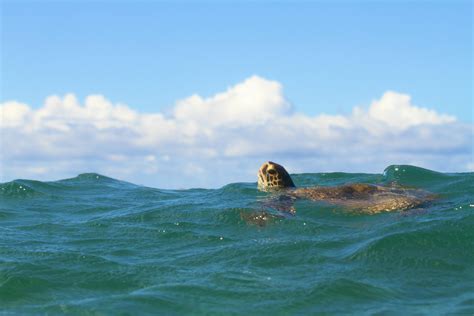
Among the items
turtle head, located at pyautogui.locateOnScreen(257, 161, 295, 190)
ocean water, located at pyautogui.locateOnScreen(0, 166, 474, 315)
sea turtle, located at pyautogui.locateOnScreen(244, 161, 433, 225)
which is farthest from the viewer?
turtle head, located at pyautogui.locateOnScreen(257, 161, 295, 190)

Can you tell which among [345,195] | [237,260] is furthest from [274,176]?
[237,260]

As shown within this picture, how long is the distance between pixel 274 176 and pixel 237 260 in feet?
19.8

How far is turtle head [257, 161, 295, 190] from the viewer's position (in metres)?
17.0

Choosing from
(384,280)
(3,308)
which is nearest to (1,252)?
(3,308)

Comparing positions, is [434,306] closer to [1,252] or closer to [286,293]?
[286,293]

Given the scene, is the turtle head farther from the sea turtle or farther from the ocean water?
the ocean water

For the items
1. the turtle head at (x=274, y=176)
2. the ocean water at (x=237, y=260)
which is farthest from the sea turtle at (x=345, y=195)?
the ocean water at (x=237, y=260)

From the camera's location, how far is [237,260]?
11156 mm

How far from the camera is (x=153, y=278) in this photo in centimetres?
1030

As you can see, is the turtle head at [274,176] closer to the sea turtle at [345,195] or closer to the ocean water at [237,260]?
the sea turtle at [345,195]

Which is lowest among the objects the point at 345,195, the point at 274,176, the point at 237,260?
the point at 237,260

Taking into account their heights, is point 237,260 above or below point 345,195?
below

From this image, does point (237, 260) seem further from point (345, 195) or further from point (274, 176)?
point (274, 176)

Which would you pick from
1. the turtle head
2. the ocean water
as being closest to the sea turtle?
the turtle head
